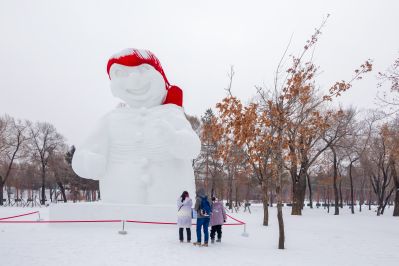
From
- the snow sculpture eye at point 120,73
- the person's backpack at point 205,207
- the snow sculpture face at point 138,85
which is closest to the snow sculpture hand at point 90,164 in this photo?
the snow sculpture face at point 138,85

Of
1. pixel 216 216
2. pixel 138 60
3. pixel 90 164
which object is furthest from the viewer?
pixel 138 60

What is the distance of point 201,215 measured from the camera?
784 cm

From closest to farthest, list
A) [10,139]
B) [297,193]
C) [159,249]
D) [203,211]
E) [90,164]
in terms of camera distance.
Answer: [159,249], [203,211], [90,164], [297,193], [10,139]

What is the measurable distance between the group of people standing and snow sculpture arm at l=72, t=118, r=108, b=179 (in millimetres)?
3277

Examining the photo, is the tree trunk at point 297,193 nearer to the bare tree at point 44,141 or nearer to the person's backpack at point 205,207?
the person's backpack at point 205,207

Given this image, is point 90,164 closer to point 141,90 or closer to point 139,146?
point 139,146

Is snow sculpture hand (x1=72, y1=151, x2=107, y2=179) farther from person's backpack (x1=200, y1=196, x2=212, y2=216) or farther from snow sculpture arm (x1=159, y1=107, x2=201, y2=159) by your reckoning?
person's backpack (x1=200, y1=196, x2=212, y2=216)

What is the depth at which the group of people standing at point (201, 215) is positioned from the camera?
7855 mm

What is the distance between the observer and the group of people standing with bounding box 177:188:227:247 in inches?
309

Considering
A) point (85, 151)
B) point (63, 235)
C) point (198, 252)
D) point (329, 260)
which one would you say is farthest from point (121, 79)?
point (329, 260)

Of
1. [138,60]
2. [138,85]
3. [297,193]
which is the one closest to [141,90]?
[138,85]

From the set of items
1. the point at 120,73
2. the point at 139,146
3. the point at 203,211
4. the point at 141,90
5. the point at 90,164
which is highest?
the point at 120,73

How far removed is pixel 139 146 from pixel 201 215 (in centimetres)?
354

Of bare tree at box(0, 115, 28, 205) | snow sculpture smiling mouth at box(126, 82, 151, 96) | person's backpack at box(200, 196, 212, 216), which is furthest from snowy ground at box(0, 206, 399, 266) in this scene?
bare tree at box(0, 115, 28, 205)
